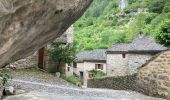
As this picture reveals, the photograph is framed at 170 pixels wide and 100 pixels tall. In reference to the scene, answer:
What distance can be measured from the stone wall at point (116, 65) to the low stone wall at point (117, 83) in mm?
6248

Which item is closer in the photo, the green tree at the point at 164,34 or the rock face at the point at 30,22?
the rock face at the point at 30,22

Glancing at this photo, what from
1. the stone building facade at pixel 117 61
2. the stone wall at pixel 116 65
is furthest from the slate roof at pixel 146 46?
the stone wall at pixel 116 65

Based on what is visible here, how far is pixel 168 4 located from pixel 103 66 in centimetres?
2897

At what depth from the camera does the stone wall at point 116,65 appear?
28.8 m

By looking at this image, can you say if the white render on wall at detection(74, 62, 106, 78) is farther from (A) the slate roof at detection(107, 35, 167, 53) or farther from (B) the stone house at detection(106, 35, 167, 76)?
(A) the slate roof at detection(107, 35, 167, 53)

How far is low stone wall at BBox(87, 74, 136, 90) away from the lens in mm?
17583

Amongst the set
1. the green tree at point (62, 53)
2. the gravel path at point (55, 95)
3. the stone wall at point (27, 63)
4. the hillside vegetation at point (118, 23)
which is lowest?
the gravel path at point (55, 95)

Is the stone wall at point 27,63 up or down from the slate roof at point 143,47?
down

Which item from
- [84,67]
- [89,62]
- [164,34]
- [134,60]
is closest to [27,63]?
[164,34]

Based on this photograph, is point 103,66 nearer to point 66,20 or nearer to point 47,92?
point 47,92

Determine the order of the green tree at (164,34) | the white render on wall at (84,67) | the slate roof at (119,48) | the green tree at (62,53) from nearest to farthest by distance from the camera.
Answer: the green tree at (164,34), the green tree at (62,53), the slate roof at (119,48), the white render on wall at (84,67)

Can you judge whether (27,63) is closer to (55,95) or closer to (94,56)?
(55,95)

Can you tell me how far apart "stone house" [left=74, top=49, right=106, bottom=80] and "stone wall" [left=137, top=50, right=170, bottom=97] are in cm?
2307

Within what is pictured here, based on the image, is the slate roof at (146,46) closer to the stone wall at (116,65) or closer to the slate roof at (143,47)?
the slate roof at (143,47)
